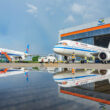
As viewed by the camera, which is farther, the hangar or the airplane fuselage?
the hangar

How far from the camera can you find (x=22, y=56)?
52.8 m

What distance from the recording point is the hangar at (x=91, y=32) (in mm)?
47875

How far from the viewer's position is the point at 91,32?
51.8 meters

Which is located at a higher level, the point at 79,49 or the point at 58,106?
the point at 79,49

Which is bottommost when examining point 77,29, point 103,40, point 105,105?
point 105,105

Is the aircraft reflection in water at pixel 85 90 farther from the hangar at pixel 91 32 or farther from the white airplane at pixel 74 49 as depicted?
the hangar at pixel 91 32

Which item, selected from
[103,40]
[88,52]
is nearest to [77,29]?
[103,40]

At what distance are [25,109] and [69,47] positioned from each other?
19.5 meters

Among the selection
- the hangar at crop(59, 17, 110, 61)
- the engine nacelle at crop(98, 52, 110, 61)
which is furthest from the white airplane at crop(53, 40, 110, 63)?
the hangar at crop(59, 17, 110, 61)

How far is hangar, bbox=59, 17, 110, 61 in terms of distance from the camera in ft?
157

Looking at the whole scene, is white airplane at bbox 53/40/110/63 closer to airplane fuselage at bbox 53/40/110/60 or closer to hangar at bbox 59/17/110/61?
airplane fuselage at bbox 53/40/110/60

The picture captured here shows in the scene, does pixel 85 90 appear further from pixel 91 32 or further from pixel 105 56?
pixel 91 32

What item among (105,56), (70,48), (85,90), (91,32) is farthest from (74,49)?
(91,32)

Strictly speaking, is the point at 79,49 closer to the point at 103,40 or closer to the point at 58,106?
the point at 58,106
